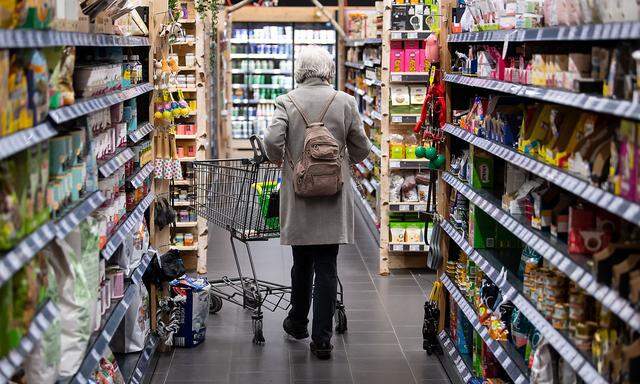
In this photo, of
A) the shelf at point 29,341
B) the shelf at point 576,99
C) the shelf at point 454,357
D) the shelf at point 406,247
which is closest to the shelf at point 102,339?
the shelf at point 29,341

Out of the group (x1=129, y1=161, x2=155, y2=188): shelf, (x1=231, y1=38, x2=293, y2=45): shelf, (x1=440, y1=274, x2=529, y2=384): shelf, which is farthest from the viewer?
(x1=231, y1=38, x2=293, y2=45): shelf

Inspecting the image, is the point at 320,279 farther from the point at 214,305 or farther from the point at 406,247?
the point at 406,247

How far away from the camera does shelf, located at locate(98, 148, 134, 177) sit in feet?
14.7

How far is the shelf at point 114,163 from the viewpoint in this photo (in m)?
4.49

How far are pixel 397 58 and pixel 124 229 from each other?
4328 mm

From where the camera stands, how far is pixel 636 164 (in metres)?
3.02

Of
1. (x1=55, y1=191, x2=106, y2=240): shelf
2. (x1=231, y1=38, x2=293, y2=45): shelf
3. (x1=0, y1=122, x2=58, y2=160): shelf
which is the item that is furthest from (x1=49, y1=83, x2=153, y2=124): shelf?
(x1=231, y1=38, x2=293, y2=45): shelf

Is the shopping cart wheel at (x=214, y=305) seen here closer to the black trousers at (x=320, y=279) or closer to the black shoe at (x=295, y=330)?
the black shoe at (x=295, y=330)

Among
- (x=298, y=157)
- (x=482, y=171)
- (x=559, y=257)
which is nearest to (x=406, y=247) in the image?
(x=298, y=157)

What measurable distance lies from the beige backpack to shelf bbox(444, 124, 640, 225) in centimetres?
102

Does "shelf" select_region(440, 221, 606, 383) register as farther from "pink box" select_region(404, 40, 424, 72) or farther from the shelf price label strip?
"pink box" select_region(404, 40, 424, 72)

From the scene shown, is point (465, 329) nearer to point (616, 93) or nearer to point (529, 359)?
point (529, 359)

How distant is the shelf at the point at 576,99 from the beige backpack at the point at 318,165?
1156mm

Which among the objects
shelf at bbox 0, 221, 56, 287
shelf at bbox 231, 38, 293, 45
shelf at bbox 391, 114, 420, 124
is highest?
shelf at bbox 231, 38, 293, 45
